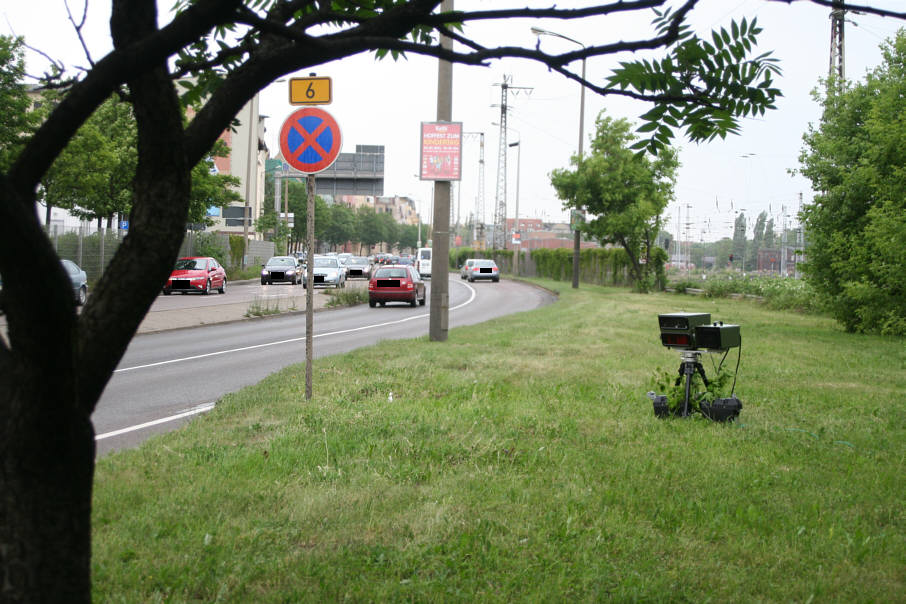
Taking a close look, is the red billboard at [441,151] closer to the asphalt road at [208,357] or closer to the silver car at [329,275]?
the asphalt road at [208,357]

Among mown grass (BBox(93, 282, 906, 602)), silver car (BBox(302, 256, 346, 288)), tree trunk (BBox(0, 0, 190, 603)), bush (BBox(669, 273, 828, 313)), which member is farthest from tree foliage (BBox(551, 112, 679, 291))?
tree trunk (BBox(0, 0, 190, 603))

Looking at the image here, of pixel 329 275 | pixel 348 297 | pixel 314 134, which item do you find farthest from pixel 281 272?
pixel 314 134

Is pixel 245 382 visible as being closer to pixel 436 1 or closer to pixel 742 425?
pixel 742 425

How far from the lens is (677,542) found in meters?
4.21

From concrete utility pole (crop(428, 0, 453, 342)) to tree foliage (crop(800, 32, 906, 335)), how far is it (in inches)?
317

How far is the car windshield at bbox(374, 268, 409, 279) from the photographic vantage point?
2945 cm

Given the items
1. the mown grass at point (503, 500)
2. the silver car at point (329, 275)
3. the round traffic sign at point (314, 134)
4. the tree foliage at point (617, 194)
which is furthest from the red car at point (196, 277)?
the round traffic sign at point (314, 134)

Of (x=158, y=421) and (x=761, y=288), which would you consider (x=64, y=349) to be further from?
(x=761, y=288)

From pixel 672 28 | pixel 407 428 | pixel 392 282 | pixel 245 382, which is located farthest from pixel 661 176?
pixel 672 28

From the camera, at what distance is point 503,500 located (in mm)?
4762

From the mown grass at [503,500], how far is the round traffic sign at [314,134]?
7.71ft

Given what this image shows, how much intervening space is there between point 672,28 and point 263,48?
1288mm

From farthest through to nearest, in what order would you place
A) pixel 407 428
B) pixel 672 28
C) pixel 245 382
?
1. pixel 245 382
2. pixel 407 428
3. pixel 672 28

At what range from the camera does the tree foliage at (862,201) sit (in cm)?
1566
